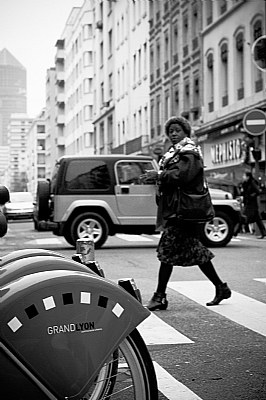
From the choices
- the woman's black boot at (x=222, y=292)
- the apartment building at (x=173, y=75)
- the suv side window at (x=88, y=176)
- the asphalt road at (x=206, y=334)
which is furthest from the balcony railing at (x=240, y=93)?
the woman's black boot at (x=222, y=292)

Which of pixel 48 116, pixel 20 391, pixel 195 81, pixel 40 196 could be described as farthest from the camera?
pixel 48 116

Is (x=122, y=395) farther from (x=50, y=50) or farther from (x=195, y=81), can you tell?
(x=195, y=81)

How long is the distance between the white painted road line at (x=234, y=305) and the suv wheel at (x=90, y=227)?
20.0ft

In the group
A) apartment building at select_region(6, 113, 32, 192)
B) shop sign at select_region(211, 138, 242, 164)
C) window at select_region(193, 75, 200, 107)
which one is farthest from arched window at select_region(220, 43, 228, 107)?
apartment building at select_region(6, 113, 32, 192)

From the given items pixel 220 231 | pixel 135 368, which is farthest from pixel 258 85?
pixel 135 368

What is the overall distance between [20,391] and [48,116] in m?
115

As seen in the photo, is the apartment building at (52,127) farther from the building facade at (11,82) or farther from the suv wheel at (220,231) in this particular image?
the building facade at (11,82)

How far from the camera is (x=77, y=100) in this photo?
87.5 metres

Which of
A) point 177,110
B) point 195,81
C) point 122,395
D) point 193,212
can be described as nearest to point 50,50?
point 122,395

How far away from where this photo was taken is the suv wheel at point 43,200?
53.0 feet

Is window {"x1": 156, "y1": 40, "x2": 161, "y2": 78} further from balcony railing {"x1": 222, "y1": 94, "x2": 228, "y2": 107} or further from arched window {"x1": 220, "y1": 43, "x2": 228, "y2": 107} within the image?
arched window {"x1": 220, "y1": 43, "x2": 228, "y2": 107}

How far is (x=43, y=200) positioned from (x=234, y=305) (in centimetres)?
863

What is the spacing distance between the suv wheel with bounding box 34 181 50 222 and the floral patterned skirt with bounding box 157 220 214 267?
8.73m

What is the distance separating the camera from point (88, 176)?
16.2 metres
